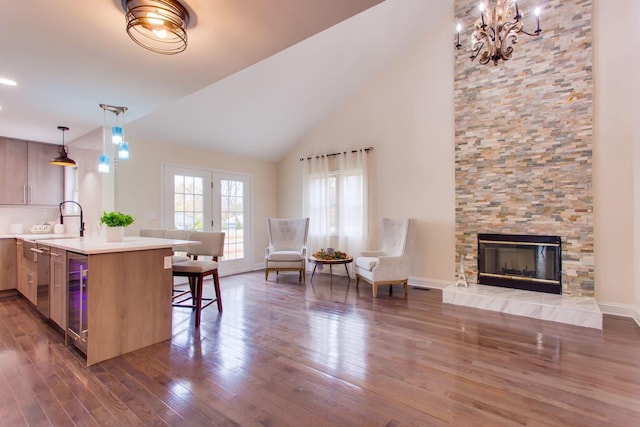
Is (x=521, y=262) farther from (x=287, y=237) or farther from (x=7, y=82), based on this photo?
(x=7, y=82)

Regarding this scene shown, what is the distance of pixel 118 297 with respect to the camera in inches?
99.3

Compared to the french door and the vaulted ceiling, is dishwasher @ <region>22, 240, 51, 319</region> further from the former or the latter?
the french door

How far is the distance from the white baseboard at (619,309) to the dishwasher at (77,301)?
5.36 metres

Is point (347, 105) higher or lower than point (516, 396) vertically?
higher

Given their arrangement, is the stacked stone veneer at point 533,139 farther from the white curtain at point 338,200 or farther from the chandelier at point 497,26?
the white curtain at point 338,200

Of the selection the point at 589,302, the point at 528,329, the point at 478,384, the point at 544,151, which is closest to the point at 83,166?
the point at 478,384

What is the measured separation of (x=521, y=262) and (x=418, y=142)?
231cm

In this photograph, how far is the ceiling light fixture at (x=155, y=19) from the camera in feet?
5.50

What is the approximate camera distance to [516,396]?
6.40 ft

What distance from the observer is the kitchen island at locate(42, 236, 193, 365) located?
7.82 feet

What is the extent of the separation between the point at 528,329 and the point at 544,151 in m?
2.29

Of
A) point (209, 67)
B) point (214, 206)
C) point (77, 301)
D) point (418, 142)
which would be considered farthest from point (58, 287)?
point (418, 142)

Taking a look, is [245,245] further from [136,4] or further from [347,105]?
[136,4]

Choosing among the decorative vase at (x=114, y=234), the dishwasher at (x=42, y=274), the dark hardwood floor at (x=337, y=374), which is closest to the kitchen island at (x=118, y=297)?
the dark hardwood floor at (x=337, y=374)
